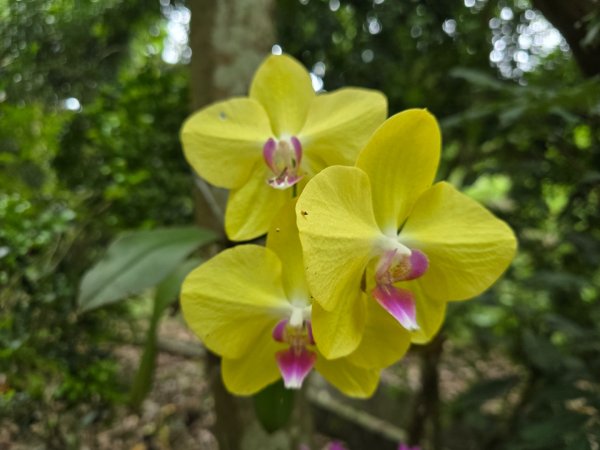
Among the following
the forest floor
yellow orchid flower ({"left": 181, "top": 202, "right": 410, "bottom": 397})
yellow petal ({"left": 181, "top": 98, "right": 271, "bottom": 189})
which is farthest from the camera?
the forest floor

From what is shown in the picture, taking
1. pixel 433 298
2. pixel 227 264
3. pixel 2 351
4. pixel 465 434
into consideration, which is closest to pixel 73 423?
pixel 2 351

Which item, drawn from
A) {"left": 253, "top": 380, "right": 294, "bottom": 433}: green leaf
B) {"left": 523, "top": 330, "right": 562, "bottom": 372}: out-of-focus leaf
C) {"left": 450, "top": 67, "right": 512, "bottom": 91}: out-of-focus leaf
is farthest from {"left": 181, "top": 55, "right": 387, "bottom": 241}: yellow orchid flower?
{"left": 523, "top": 330, "right": 562, "bottom": 372}: out-of-focus leaf

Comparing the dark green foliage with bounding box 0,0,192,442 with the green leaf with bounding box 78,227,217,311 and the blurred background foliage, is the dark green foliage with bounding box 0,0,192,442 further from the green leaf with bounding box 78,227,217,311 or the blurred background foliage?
the green leaf with bounding box 78,227,217,311

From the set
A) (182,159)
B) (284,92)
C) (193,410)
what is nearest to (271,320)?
(284,92)

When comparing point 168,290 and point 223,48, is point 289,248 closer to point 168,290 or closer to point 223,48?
point 168,290

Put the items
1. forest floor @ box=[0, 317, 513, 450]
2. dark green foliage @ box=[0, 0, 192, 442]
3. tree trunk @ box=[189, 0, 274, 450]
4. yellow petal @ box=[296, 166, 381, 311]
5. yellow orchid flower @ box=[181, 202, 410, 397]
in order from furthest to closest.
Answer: forest floor @ box=[0, 317, 513, 450] < tree trunk @ box=[189, 0, 274, 450] < dark green foliage @ box=[0, 0, 192, 442] < yellow orchid flower @ box=[181, 202, 410, 397] < yellow petal @ box=[296, 166, 381, 311]

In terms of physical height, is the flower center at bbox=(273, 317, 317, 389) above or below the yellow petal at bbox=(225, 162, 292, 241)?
below
